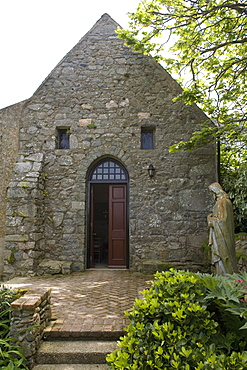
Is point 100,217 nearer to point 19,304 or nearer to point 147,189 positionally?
point 147,189

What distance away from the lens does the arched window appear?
7507 millimetres

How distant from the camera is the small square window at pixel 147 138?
7535 mm

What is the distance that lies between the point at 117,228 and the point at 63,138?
2.87m

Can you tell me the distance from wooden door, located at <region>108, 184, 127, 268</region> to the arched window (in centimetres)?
22

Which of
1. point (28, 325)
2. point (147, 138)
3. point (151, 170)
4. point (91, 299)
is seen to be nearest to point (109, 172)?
point (151, 170)

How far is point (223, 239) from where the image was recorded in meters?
4.32

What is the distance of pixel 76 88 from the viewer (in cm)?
761

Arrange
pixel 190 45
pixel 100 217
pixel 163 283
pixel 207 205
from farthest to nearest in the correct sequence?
pixel 100 217 → pixel 207 205 → pixel 190 45 → pixel 163 283

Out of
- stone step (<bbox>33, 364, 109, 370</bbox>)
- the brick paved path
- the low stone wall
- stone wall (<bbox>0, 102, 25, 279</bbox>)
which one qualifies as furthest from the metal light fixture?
stone step (<bbox>33, 364, 109, 370</bbox>)

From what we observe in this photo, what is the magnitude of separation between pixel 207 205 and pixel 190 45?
372cm

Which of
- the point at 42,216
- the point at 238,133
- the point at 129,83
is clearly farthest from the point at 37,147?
the point at 238,133

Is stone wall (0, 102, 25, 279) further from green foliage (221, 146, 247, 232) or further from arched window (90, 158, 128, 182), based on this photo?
green foliage (221, 146, 247, 232)

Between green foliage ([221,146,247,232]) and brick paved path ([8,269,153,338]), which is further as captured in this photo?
green foliage ([221,146,247,232])

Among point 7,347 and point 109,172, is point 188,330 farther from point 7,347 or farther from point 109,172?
point 109,172
